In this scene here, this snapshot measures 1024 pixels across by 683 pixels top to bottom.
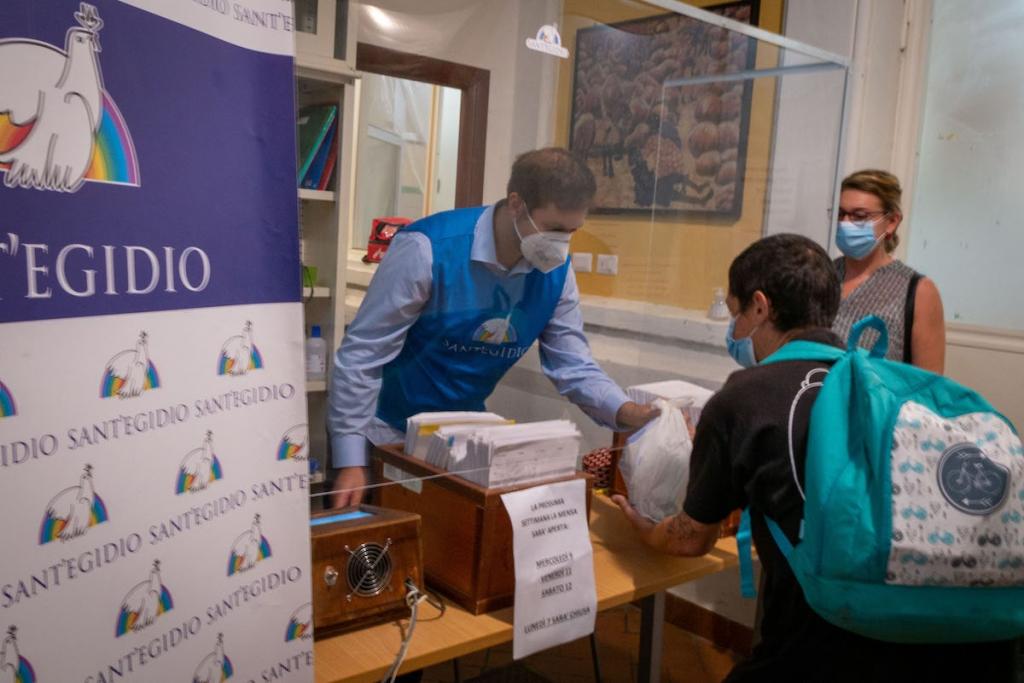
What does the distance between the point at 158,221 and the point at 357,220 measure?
0.69 meters

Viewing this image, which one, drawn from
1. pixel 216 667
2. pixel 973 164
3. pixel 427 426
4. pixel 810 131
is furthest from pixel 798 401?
pixel 973 164

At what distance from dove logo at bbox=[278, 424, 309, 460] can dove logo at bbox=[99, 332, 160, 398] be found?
175 millimetres

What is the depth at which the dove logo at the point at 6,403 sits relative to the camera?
70 centimetres

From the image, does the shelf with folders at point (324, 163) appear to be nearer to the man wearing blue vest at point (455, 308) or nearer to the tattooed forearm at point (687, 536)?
the man wearing blue vest at point (455, 308)

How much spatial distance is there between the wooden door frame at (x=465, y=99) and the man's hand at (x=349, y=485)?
53cm

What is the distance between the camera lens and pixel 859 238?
7.58 feet

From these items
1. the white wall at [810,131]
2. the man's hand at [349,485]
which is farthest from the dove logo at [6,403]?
the white wall at [810,131]

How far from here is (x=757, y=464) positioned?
1.33 m

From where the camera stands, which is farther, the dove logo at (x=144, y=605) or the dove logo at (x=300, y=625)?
the dove logo at (x=300, y=625)

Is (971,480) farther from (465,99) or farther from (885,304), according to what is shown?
(885,304)

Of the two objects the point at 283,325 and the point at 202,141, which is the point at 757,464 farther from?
the point at 202,141

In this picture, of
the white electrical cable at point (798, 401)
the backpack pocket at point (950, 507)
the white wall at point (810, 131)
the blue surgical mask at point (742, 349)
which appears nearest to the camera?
the backpack pocket at point (950, 507)

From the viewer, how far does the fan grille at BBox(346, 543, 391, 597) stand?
4.33 feet

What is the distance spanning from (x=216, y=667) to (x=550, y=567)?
680 millimetres
